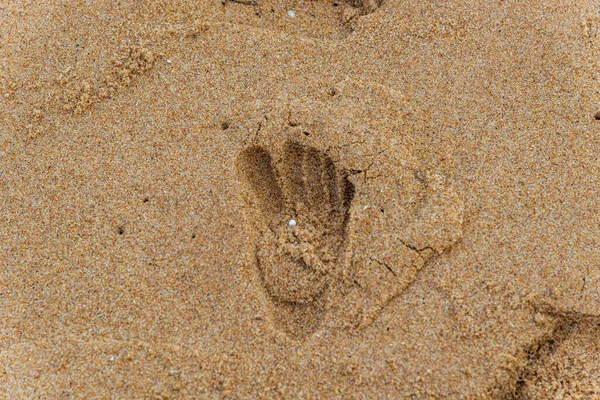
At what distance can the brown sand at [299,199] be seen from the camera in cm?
191

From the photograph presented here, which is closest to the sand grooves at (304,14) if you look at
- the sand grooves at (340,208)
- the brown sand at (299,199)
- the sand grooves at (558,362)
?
the brown sand at (299,199)

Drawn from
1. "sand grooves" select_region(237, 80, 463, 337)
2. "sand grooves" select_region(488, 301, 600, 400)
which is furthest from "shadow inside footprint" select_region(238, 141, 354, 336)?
"sand grooves" select_region(488, 301, 600, 400)

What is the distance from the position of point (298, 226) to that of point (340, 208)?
20cm

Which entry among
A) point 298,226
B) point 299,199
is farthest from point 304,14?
point 298,226

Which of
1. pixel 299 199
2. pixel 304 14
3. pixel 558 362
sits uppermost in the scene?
pixel 304 14

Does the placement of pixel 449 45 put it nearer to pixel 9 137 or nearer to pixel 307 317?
pixel 307 317

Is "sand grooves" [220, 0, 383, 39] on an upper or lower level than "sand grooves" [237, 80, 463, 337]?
upper

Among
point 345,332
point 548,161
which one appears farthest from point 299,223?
point 548,161

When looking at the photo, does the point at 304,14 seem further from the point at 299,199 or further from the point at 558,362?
the point at 558,362

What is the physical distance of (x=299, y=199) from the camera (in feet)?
7.36

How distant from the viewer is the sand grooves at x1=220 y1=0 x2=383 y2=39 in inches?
105

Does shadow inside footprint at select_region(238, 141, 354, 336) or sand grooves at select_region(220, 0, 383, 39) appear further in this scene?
sand grooves at select_region(220, 0, 383, 39)

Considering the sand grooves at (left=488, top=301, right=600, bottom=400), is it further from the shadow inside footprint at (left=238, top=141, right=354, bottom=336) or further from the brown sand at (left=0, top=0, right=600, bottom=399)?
the shadow inside footprint at (left=238, top=141, right=354, bottom=336)

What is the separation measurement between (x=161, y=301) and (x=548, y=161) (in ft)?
5.91
